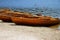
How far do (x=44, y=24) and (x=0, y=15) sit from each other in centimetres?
292

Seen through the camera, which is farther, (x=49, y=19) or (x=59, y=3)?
(x=59, y=3)

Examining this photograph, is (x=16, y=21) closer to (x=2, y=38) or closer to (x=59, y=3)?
(x=2, y=38)

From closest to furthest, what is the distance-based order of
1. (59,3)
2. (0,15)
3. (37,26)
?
(37,26) < (0,15) < (59,3)

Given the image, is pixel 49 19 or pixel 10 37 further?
pixel 49 19

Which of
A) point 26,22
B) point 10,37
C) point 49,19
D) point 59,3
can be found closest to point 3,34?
point 10,37

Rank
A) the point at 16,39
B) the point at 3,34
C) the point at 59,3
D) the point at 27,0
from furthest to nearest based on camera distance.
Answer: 1. the point at 27,0
2. the point at 59,3
3. the point at 3,34
4. the point at 16,39

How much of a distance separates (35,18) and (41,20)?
373 mm

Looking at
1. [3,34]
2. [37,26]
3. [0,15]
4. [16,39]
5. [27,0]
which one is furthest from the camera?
[27,0]

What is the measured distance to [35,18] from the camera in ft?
39.3

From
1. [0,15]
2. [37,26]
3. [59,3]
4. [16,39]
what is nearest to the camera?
[16,39]

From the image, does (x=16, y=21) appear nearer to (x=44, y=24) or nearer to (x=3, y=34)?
(x=44, y=24)

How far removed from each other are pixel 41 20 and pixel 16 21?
1.41 m

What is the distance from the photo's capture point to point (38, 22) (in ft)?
38.8

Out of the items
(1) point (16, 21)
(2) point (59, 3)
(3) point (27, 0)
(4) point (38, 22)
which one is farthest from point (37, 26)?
(3) point (27, 0)
